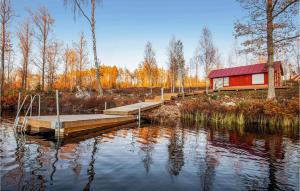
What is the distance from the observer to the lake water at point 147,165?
4.11m

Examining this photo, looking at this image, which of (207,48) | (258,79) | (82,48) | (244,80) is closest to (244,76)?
(244,80)

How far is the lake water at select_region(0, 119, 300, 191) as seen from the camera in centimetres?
411

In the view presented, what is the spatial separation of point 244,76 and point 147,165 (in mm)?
29386

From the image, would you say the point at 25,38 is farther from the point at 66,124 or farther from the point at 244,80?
the point at 244,80

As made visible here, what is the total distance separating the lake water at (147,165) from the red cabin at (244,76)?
22.9 m

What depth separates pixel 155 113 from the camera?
18891 mm

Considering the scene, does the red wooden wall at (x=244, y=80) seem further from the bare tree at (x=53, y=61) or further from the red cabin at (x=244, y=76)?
the bare tree at (x=53, y=61)

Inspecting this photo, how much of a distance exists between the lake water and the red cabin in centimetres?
2294

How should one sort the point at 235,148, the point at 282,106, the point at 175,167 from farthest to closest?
the point at 282,106, the point at 235,148, the point at 175,167

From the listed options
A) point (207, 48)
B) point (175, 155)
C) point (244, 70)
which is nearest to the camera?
point (175, 155)

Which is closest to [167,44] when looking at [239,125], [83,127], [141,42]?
[141,42]

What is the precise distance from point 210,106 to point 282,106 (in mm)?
4822

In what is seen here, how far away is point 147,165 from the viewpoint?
5340 mm

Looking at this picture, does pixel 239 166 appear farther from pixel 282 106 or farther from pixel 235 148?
pixel 282 106
